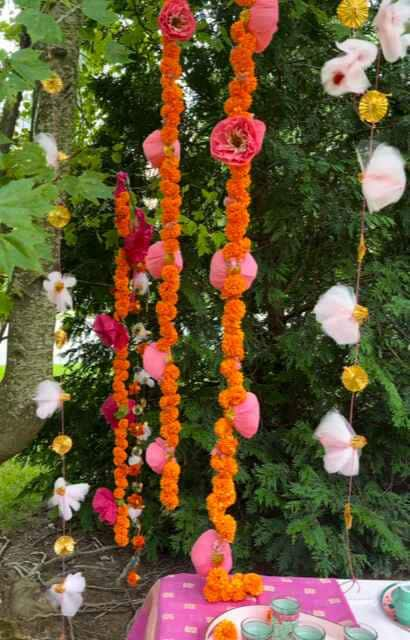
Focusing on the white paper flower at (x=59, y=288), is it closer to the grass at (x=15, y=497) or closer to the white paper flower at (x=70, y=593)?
the white paper flower at (x=70, y=593)

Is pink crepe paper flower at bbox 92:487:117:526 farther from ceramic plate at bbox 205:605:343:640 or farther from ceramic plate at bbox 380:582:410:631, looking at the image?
ceramic plate at bbox 380:582:410:631

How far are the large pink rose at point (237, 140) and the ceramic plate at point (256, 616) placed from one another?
1011 mm

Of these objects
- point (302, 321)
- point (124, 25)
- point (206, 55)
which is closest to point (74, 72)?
point (206, 55)

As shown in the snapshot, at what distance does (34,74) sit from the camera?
1.55m

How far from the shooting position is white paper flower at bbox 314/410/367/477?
5.05 ft

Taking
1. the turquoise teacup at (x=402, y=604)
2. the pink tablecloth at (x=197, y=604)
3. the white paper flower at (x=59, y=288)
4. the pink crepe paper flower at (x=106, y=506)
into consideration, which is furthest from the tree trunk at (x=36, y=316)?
the turquoise teacup at (x=402, y=604)

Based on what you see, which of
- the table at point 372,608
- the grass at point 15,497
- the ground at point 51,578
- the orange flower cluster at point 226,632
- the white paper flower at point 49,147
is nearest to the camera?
the orange flower cluster at point 226,632

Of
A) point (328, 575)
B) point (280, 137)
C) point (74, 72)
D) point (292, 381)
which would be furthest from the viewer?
point (292, 381)

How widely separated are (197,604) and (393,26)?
1.38 m

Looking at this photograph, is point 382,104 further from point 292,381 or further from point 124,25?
point 124,25

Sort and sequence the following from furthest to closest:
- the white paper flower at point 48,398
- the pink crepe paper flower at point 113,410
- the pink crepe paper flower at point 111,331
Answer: the pink crepe paper flower at point 113,410 → the pink crepe paper flower at point 111,331 → the white paper flower at point 48,398

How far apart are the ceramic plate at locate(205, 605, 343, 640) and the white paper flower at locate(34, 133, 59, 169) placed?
1.28 metres

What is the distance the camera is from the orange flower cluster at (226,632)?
135cm

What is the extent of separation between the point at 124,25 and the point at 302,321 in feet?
5.51
